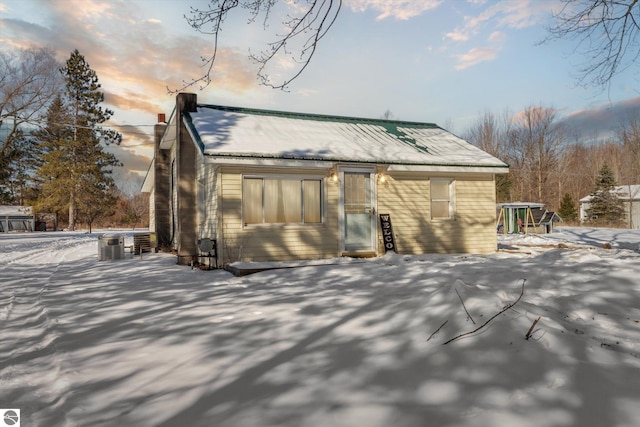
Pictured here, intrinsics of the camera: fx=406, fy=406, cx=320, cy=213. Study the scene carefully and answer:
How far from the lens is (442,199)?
508 inches

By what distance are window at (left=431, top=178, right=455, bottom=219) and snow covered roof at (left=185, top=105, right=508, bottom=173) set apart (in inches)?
30.9

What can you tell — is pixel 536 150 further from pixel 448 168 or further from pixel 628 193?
pixel 448 168

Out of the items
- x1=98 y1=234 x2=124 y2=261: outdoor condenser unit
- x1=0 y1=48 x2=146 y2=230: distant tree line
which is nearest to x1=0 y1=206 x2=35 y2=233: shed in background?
x1=0 y1=48 x2=146 y2=230: distant tree line

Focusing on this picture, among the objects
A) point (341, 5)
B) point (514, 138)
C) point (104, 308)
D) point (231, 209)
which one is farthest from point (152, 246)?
point (514, 138)

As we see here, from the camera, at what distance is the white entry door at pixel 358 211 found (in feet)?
38.4

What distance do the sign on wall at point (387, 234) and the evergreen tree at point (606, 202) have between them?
3312cm

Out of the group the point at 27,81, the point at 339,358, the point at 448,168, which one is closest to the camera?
the point at 339,358

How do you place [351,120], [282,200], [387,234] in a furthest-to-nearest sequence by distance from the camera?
[351,120] → [387,234] → [282,200]

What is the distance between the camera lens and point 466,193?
13055mm

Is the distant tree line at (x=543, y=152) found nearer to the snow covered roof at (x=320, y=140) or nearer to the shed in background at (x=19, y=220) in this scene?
the snow covered roof at (x=320, y=140)

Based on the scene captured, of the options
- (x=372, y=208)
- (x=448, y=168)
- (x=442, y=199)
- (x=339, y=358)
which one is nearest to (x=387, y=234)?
(x=372, y=208)

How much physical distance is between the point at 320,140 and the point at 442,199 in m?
4.31

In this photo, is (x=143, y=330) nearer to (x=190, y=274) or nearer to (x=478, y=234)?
(x=190, y=274)

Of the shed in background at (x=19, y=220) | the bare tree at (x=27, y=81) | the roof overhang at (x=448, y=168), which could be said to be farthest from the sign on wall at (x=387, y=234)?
the shed in background at (x=19, y=220)
